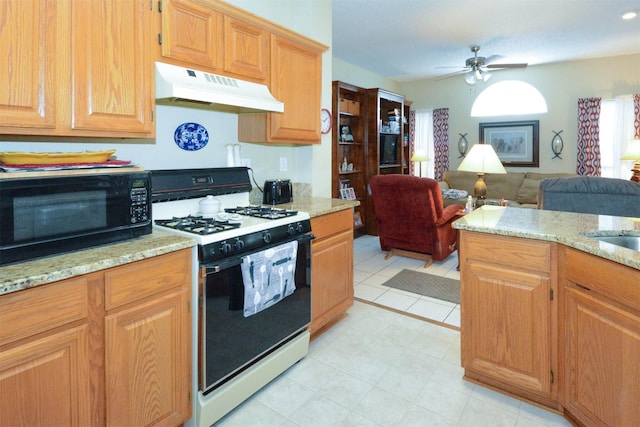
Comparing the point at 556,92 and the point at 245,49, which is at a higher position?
the point at 556,92

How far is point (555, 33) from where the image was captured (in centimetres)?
466

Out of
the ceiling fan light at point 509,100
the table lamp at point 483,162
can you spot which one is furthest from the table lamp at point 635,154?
the table lamp at point 483,162

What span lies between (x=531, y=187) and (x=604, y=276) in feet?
17.5

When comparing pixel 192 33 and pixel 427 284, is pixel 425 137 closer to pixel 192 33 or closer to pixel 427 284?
pixel 427 284

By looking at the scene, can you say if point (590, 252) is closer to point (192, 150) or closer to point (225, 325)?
point (225, 325)

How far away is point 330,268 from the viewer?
2.62 metres

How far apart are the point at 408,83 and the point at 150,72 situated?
6703 millimetres

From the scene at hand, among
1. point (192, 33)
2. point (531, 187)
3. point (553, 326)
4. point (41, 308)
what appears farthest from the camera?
point (531, 187)

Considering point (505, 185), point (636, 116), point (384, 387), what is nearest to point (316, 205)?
point (384, 387)

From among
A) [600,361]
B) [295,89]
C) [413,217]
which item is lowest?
[600,361]

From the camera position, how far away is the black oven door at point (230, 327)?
67.0 inches

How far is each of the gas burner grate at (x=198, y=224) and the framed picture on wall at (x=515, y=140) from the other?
6.12 m

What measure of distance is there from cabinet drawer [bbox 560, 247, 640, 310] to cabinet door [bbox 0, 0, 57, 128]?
2208 mm

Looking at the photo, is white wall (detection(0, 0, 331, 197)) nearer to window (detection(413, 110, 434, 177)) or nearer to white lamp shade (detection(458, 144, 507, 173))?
white lamp shade (detection(458, 144, 507, 173))
